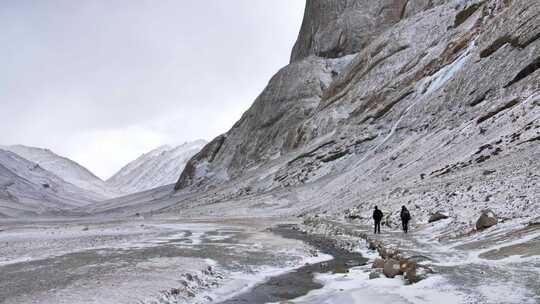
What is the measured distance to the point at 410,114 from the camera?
67.4 meters

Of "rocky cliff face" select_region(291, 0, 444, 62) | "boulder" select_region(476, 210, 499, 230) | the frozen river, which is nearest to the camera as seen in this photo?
the frozen river

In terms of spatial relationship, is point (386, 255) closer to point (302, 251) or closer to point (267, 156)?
point (302, 251)

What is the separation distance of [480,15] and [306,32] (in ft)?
245

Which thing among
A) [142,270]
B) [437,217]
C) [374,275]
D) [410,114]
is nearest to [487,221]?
[437,217]

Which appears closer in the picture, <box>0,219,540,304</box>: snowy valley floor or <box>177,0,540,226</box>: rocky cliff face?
<box>0,219,540,304</box>: snowy valley floor

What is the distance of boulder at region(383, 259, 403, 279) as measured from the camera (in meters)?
15.7

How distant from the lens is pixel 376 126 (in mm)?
73188

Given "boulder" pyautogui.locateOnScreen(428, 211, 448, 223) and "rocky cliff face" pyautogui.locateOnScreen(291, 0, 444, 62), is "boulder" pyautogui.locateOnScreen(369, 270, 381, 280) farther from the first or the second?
"rocky cliff face" pyautogui.locateOnScreen(291, 0, 444, 62)

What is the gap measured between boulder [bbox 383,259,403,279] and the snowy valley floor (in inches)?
11.6

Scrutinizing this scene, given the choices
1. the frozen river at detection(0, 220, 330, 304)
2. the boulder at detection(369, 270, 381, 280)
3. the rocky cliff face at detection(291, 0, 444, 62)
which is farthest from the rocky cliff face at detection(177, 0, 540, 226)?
the frozen river at detection(0, 220, 330, 304)

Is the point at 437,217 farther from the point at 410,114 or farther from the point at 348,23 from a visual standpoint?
the point at 348,23

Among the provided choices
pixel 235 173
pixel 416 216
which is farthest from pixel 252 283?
pixel 235 173

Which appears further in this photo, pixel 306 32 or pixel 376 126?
pixel 306 32

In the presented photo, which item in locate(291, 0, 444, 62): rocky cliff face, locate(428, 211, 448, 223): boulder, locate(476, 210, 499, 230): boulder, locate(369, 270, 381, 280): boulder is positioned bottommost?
locate(369, 270, 381, 280): boulder
